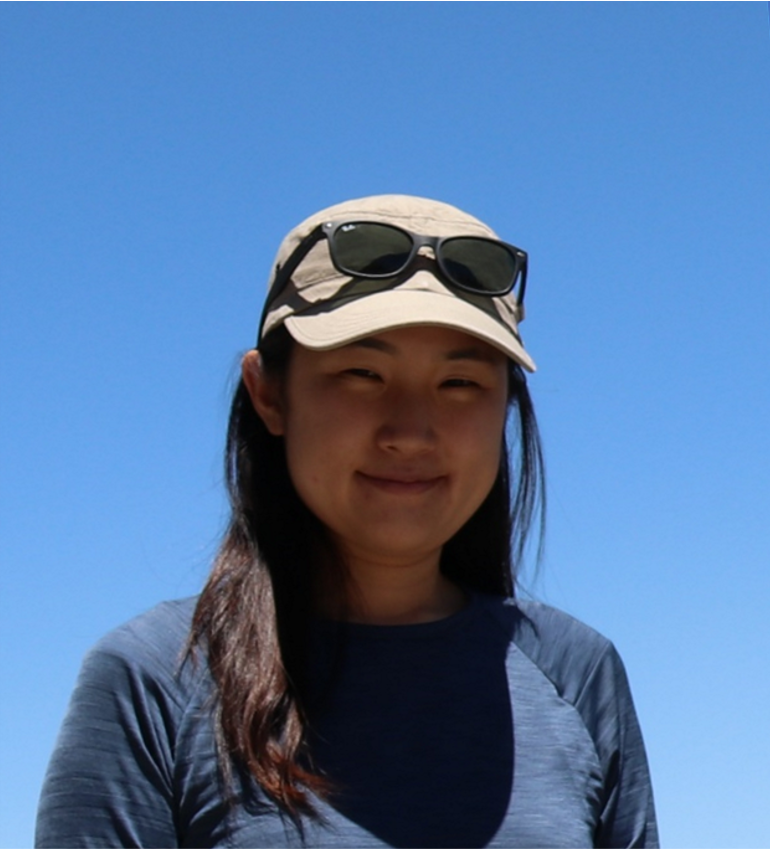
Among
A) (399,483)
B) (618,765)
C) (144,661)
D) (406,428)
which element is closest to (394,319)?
(406,428)

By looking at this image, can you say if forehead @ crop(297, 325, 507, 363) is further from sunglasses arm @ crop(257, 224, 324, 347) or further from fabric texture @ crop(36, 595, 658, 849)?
fabric texture @ crop(36, 595, 658, 849)

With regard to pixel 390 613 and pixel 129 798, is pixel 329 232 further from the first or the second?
pixel 129 798

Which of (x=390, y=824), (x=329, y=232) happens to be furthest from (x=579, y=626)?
(x=329, y=232)

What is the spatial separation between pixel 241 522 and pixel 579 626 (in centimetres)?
105

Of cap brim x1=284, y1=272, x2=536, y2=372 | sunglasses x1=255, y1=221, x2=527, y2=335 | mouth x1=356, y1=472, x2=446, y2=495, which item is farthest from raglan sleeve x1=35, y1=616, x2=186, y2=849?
sunglasses x1=255, y1=221, x2=527, y2=335

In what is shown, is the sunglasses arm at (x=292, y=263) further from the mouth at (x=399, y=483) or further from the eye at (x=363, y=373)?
the mouth at (x=399, y=483)

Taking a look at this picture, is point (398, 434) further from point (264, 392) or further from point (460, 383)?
point (264, 392)

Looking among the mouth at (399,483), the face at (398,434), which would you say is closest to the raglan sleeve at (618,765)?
the face at (398,434)

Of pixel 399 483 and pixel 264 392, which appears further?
pixel 264 392

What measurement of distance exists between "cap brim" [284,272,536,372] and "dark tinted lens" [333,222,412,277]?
107 mm

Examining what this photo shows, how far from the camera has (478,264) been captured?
14.8ft

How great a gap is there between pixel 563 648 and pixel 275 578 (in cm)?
87

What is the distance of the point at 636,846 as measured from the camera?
4523mm

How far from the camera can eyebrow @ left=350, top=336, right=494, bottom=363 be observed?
425 centimetres
